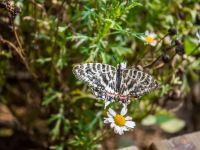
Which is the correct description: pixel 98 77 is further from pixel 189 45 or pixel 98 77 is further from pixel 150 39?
pixel 189 45

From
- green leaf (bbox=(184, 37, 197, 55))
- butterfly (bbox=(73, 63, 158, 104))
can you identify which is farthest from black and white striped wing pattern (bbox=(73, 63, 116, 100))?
green leaf (bbox=(184, 37, 197, 55))

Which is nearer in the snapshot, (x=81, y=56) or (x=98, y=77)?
(x=98, y=77)

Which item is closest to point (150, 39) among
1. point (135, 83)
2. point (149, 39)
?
point (149, 39)

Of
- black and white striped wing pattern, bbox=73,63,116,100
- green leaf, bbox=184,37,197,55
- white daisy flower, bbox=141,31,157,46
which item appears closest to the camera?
black and white striped wing pattern, bbox=73,63,116,100

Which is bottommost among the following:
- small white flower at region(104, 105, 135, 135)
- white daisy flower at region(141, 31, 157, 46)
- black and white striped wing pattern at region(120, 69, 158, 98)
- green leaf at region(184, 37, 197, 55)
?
small white flower at region(104, 105, 135, 135)

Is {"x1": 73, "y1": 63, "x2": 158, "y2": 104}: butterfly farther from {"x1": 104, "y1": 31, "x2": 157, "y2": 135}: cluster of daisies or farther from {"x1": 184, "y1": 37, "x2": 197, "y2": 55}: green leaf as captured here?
{"x1": 184, "y1": 37, "x2": 197, "y2": 55}: green leaf

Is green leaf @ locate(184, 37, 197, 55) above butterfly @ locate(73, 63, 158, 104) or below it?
above

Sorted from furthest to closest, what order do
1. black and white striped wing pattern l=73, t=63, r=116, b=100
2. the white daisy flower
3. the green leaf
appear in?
the green leaf → the white daisy flower → black and white striped wing pattern l=73, t=63, r=116, b=100

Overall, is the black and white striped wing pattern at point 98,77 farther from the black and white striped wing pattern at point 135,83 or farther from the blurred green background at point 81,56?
the blurred green background at point 81,56
